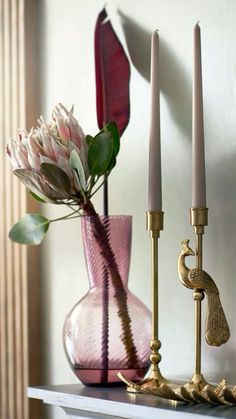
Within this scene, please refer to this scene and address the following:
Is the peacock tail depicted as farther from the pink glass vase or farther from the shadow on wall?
the shadow on wall

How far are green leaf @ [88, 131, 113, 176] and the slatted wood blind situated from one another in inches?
13.9

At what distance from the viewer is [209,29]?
1.21 m

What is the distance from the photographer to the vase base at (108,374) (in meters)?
1.17

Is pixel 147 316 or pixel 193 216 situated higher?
pixel 193 216

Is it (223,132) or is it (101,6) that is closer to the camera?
(223,132)

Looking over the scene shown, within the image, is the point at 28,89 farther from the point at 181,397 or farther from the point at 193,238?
the point at 181,397

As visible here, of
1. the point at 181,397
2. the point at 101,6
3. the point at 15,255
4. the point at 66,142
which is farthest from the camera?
the point at 15,255

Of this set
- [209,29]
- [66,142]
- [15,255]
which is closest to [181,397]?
[66,142]

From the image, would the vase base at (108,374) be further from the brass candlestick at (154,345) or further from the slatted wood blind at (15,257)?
the slatted wood blind at (15,257)

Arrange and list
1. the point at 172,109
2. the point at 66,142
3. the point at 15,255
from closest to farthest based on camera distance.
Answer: the point at 66,142
the point at 172,109
the point at 15,255

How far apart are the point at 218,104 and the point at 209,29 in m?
0.10

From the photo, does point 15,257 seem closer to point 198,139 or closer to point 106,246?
point 106,246

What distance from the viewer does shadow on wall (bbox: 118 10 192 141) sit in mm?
1246

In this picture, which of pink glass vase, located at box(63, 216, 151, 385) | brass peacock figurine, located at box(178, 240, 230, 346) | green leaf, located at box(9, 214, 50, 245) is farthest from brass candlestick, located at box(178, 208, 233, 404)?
green leaf, located at box(9, 214, 50, 245)
